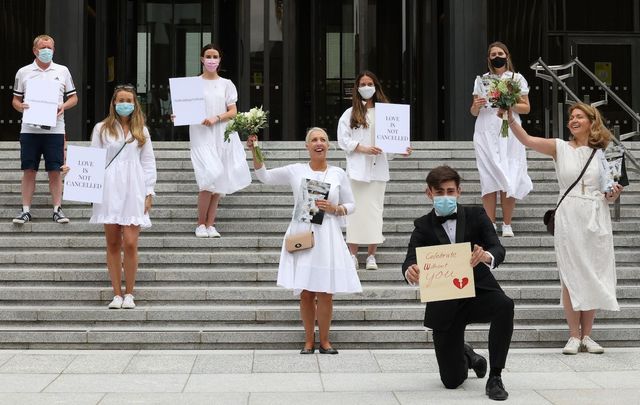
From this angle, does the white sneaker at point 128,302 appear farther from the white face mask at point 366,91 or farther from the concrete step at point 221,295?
the white face mask at point 366,91

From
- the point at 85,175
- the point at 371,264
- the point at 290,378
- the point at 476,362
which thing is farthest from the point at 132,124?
the point at 476,362

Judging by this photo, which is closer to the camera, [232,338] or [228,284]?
[232,338]

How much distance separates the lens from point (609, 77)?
21.0 m

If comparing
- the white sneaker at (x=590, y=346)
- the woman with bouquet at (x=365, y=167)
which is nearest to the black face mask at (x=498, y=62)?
the woman with bouquet at (x=365, y=167)

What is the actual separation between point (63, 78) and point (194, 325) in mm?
3865

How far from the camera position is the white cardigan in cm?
1080

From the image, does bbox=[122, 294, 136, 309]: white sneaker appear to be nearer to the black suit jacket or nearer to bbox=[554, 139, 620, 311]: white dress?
the black suit jacket

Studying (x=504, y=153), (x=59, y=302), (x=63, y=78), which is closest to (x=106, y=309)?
(x=59, y=302)

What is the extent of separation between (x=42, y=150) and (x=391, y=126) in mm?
3949

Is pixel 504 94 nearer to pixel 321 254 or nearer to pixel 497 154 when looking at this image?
pixel 321 254

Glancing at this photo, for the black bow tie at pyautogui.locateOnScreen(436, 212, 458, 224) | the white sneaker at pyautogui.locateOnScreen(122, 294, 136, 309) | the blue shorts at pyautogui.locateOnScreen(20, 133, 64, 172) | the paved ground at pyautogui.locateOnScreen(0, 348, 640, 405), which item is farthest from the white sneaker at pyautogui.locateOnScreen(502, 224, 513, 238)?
the blue shorts at pyautogui.locateOnScreen(20, 133, 64, 172)

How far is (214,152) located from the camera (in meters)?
11.7

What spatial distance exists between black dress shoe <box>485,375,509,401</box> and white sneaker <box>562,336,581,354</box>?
6.45 ft

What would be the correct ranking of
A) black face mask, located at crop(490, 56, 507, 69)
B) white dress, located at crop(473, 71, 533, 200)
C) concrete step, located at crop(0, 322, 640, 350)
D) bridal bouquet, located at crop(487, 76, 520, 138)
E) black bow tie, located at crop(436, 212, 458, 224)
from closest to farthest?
1. black bow tie, located at crop(436, 212, 458, 224)
2. bridal bouquet, located at crop(487, 76, 520, 138)
3. concrete step, located at crop(0, 322, 640, 350)
4. black face mask, located at crop(490, 56, 507, 69)
5. white dress, located at crop(473, 71, 533, 200)
